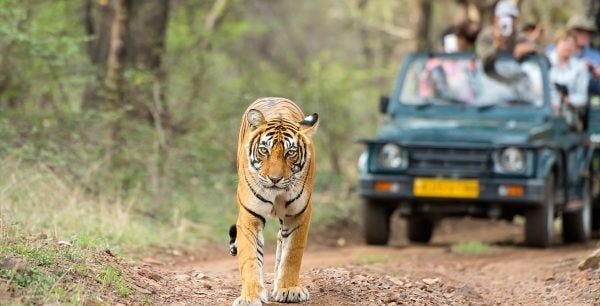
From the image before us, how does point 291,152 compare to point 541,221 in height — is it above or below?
below

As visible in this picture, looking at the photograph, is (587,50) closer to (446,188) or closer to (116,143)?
(446,188)

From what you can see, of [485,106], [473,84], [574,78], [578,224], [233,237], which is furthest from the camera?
[574,78]

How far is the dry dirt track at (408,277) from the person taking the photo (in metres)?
7.21

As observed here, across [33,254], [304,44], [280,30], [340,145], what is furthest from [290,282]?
[304,44]

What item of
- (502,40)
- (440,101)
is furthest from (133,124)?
(502,40)

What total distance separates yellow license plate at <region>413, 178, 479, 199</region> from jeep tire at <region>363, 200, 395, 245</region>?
1.96 ft

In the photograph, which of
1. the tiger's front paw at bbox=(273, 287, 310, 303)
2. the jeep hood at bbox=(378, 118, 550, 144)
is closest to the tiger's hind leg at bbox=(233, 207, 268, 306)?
the tiger's front paw at bbox=(273, 287, 310, 303)

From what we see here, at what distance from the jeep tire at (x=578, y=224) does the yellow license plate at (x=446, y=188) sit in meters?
1.95

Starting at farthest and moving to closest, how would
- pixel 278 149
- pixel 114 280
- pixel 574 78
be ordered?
pixel 574 78 → pixel 114 280 → pixel 278 149

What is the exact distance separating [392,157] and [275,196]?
4.81 m

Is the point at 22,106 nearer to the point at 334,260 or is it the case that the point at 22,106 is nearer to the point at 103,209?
the point at 103,209

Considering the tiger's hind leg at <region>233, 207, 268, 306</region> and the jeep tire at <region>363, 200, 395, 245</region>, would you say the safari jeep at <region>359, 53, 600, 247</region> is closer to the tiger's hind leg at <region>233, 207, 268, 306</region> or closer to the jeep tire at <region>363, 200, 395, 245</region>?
the jeep tire at <region>363, 200, 395, 245</region>

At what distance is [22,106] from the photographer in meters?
12.4

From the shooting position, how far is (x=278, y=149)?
255 inches
